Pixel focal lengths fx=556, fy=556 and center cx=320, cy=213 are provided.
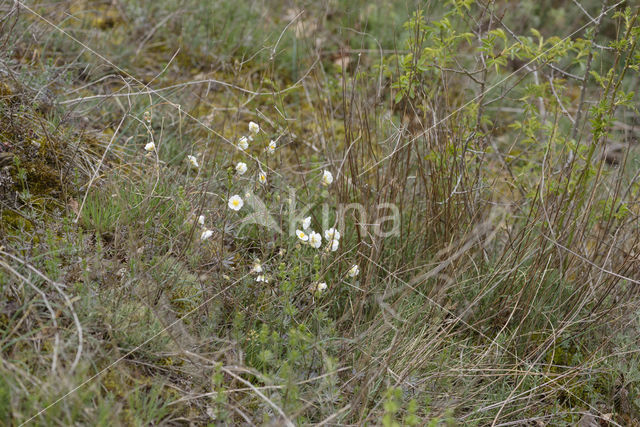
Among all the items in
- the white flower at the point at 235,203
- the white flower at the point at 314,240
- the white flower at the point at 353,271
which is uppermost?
the white flower at the point at 235,203

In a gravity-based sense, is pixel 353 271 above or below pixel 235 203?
below

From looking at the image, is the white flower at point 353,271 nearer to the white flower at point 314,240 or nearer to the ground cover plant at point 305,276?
the ground cover plant at point 305,276

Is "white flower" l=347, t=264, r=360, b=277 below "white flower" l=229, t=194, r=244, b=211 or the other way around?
below

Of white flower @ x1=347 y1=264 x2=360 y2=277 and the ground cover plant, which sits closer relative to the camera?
the ground cover plant

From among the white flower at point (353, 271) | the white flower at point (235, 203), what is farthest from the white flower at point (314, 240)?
the white flower at point (235, 203)

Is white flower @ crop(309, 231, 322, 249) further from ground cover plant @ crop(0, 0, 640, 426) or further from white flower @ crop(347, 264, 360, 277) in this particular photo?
white flower @ crop(347, 264, 360, 277)

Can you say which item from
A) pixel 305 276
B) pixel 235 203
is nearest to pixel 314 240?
pixel 305 276

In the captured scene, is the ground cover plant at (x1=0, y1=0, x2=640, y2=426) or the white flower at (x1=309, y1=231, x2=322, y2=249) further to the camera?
the white flower at (x1=309, y1=231, x2=322, y2=249)

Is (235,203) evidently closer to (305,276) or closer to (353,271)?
(305,276)

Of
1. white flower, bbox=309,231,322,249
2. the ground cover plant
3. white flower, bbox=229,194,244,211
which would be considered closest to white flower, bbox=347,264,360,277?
the ground cover plant

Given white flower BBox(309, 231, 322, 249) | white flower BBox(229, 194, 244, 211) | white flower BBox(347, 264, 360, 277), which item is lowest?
white flower BBox(347, 264, 360, 277)

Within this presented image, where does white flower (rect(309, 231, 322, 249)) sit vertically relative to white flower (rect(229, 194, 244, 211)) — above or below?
below

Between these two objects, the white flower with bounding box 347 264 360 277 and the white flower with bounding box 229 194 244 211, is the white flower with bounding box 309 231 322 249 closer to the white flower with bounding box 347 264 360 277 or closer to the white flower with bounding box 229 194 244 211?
the white flower with bounding box 347 264 360 277

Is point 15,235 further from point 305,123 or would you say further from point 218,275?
point 305,123
